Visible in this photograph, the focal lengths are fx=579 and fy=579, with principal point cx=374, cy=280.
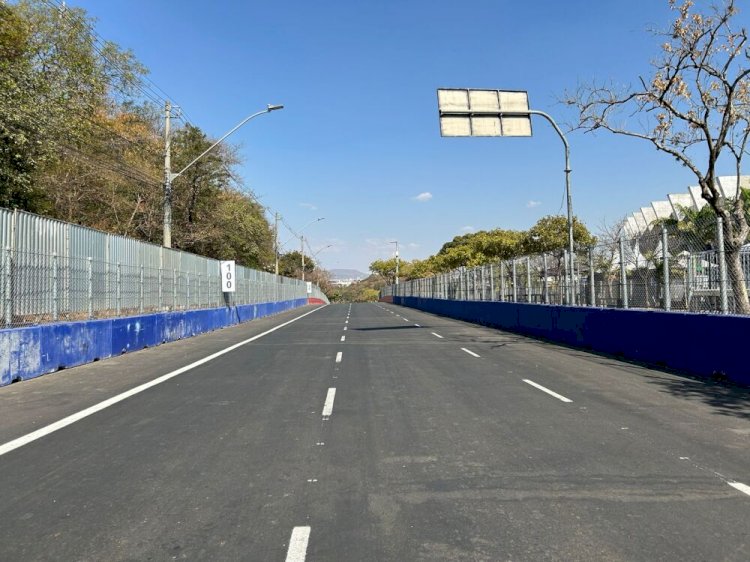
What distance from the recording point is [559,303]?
19.8m

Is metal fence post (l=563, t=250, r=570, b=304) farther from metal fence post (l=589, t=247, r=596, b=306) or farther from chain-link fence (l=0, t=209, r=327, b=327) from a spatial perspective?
chain-link fence (l=0, t=209, r=327, b=327)

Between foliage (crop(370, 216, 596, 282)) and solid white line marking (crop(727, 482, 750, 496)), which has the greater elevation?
foliage (crop(370, 216, 596, 282))

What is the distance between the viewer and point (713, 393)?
9219mm

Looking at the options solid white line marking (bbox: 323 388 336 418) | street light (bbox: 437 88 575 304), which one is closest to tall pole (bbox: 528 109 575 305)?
street light (bbox: 437 88 575 304)

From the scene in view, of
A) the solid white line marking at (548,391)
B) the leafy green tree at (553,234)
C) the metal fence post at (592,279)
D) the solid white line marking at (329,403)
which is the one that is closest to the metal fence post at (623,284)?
the metal fence post at (592,279)

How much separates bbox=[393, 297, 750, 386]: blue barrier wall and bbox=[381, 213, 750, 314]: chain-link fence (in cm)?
44

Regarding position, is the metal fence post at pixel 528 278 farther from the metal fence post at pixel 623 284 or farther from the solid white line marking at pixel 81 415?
the solid white line marking at pixel 81 415

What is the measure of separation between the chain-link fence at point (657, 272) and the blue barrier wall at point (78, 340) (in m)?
13.0

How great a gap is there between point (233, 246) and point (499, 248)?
29.0 meters

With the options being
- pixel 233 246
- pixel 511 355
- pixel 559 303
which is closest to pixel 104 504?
pixel 511 355

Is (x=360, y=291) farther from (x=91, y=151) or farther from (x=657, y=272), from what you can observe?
(x=657, y=272)

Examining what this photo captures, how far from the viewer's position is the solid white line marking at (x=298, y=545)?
11.8 ft

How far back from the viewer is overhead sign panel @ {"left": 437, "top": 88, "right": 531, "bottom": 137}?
1770cm

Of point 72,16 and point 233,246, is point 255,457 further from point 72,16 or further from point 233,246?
point 233,246
